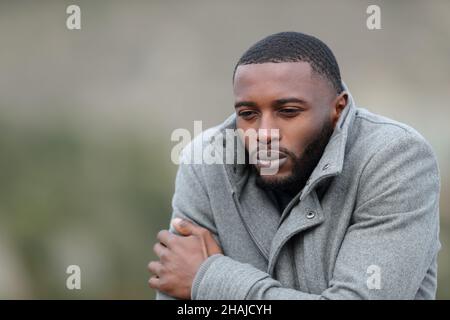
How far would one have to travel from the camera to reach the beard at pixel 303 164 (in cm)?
244

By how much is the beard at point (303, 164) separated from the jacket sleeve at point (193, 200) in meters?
0.28

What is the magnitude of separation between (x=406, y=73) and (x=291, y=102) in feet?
11.5

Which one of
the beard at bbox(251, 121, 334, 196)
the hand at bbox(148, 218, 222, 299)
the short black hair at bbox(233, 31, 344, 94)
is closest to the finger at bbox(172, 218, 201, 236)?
the hand at bbox(148, 218, 222, 299)

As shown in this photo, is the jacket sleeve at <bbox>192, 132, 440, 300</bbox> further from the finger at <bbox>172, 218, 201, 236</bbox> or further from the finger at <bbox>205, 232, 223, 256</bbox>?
the finger at <bbox>172, 218, 201, 236</bbox>

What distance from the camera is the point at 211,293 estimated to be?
2.34 metres

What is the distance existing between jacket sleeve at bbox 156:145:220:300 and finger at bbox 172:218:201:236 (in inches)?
1.6

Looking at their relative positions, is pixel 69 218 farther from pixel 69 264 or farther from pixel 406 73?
pixel 406 73

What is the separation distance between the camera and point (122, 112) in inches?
234

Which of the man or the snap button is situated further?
the snap button

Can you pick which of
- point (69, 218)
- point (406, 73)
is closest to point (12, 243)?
point (69, 218)

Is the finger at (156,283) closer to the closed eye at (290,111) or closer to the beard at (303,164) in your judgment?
the beard at (303,164)

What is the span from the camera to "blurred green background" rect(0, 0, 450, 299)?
18.4 feet

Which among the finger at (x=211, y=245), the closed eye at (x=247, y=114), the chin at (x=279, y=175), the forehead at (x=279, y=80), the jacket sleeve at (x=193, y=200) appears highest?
the forehead at (x=279, y=80)

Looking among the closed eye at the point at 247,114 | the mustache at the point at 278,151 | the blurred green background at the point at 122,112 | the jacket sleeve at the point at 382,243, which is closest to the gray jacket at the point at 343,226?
the jacket sleeve at the point at 382,243
